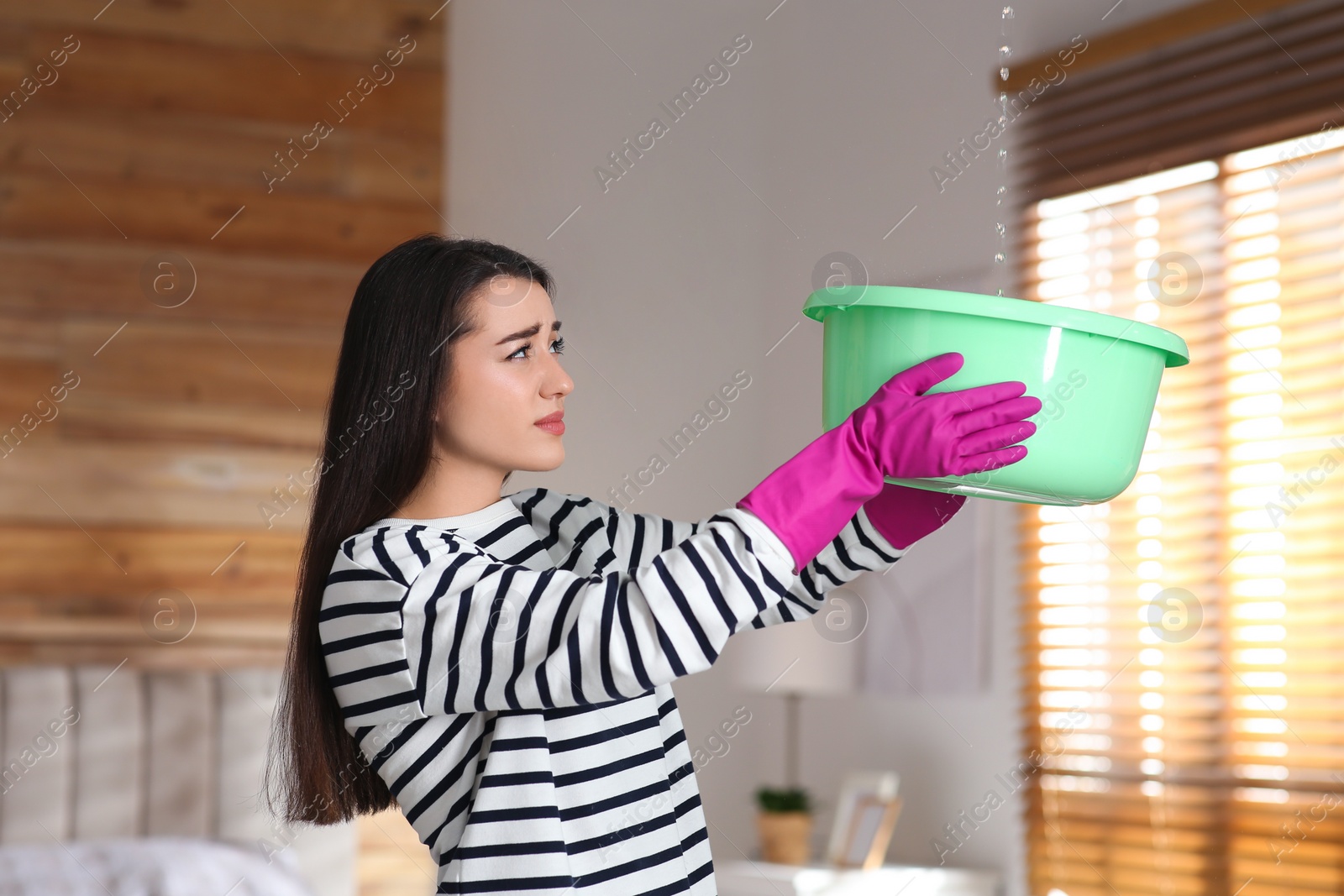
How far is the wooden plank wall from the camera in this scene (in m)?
2.28

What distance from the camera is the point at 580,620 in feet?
2.40

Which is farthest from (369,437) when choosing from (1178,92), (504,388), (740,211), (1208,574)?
(1178,92)

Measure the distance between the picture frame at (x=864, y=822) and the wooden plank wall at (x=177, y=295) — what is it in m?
0.80

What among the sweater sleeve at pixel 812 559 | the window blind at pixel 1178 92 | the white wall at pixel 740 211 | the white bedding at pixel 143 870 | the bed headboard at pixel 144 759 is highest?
the window blind at pixel 1178 92

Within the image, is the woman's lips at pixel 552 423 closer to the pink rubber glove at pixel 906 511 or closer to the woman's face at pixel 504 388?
the woman's face at pixel 504 388

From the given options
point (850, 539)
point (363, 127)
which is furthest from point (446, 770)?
point (363, 127)

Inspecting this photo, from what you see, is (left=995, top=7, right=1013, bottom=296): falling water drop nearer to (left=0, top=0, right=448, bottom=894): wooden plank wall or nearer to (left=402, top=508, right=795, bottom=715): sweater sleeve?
(left=0, top=0, right=448, bottom=894): wooden plank wall

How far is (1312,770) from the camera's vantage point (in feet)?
Result: 5.86

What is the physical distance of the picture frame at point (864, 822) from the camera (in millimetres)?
2178

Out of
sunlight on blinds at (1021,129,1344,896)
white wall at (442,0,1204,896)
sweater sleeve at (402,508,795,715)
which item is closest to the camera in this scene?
sweater sleeve at (402,508,795,715)

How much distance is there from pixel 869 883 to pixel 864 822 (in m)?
0.11

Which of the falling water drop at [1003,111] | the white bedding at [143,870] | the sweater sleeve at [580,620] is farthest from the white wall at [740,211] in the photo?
the white bedding at [143,870]

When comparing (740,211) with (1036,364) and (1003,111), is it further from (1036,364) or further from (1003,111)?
(1036,364)

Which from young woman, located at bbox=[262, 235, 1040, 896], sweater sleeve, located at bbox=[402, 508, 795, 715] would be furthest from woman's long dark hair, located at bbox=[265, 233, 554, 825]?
sweater sleeve, located at bbox=[402, 508, 795, 715]
